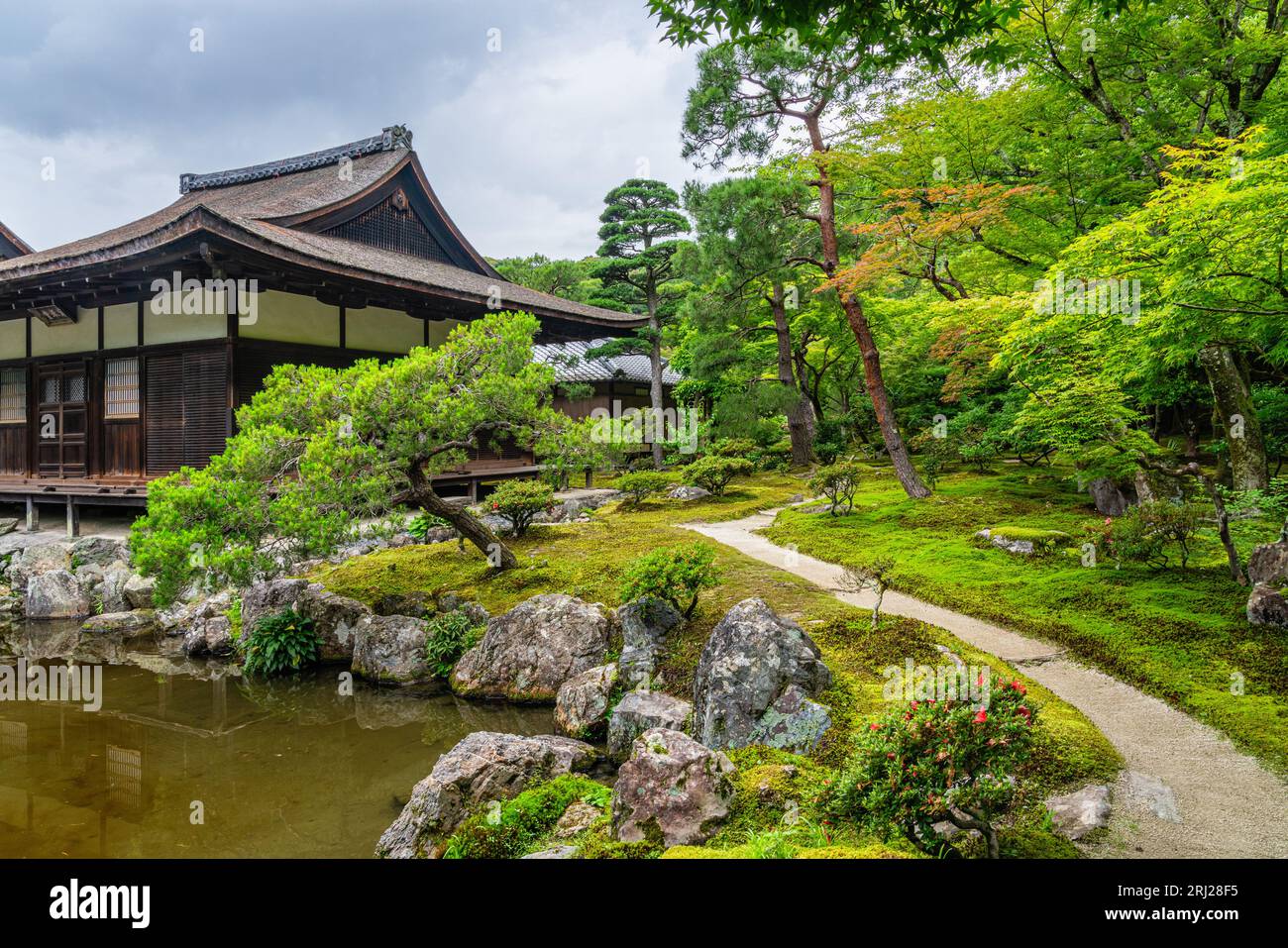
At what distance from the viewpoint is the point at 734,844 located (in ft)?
13.6

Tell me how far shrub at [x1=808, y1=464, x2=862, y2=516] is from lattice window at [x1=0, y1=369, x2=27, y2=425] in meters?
18.2

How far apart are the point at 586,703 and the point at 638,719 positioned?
3.01 ft

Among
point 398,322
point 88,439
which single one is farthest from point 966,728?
point 88,439

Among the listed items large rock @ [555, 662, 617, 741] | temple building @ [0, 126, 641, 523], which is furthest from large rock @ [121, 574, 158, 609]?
large rock @ [555, 662, 617, 741]

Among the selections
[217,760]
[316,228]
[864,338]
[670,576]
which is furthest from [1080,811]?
[316,228]

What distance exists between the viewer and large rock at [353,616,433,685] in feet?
30.2

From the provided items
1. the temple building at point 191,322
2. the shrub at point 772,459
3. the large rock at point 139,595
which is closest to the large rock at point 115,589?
the large rock at point 139,595

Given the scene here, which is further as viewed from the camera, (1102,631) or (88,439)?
(88,439)

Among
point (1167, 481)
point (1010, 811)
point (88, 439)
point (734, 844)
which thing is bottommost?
point (734, 844)

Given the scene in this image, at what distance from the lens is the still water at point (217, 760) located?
568cm

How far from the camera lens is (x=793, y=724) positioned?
19.0 feet
